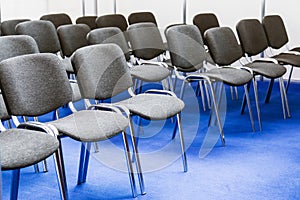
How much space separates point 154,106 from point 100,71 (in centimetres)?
45

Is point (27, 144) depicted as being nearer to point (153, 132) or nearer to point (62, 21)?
point (153, 132)

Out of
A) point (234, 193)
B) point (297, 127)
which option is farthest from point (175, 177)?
point (297, 127)

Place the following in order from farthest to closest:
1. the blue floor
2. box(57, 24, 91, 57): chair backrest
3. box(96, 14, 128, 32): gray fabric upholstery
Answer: box(96, 14, 128, 32): gray fabric upholstery, box(57, 24, 91, 57): chair backrest, the blue floor

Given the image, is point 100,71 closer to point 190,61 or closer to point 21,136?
point 21,136

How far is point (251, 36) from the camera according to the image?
507cm

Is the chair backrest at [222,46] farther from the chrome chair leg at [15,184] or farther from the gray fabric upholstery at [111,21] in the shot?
the chrome chair leg at [15,184]

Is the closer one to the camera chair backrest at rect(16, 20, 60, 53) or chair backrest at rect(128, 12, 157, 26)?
chair backrest at rect(16, 20, 60, 53)

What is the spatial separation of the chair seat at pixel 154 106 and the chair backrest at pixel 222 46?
1.21 m

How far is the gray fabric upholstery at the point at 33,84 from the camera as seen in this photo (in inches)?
105

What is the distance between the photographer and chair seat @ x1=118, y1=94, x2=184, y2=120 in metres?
3.06

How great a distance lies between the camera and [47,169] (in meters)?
3.44

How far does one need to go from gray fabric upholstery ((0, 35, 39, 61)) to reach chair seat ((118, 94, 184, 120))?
3.48 ft

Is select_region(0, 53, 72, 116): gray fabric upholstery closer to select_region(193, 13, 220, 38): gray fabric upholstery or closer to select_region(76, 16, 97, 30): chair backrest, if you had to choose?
select_region(193, 13, 220, 38): gray fabric upholstery

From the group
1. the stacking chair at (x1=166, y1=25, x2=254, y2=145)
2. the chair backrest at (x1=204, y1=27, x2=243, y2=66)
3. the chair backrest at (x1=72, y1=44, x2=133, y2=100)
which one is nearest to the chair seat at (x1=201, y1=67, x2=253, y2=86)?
the stacking chair at (x1=166, y1=25, x2=254, y2=145)
